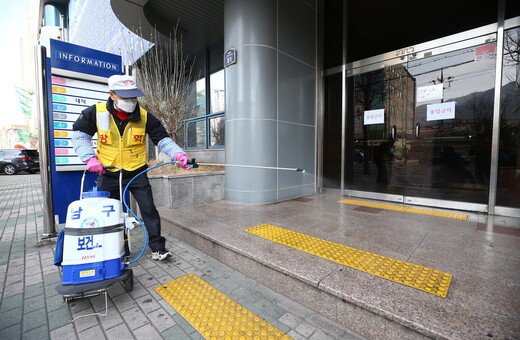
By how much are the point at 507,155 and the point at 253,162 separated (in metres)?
4.16

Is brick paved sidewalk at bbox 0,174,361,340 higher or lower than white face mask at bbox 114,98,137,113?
lower

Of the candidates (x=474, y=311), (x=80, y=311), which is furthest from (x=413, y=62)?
(x=80, y=311)

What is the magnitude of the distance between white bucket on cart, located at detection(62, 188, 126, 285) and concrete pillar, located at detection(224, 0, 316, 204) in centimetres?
301

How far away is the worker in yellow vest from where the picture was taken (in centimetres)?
242

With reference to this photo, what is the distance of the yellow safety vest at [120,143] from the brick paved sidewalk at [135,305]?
121 cm

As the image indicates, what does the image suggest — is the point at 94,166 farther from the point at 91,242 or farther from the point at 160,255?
the point at 160,255

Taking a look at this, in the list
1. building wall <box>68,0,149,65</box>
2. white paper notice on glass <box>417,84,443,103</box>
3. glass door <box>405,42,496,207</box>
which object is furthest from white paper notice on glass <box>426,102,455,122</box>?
building wall <box>68,0,149,65</box>

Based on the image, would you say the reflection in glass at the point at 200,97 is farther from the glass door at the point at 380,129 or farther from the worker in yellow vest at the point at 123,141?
the worker in yellow vest at the point at 123,141

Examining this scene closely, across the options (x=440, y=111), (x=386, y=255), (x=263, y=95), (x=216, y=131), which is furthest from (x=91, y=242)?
(x=216, y=131)

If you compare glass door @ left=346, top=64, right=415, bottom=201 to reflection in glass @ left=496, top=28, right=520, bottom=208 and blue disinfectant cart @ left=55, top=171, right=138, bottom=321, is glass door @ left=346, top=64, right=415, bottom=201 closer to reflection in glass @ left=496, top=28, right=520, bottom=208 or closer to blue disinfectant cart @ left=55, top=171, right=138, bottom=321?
reflection in glass @ left=496, top=28, right=520, bottom=208

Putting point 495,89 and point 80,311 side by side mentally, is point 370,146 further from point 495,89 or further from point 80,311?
point 80,311

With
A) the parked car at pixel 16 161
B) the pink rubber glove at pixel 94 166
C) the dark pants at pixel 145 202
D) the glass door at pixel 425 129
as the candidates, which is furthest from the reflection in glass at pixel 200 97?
the parked car at pixel 16 161

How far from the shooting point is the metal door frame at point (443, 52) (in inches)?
155

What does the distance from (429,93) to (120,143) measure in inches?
206
